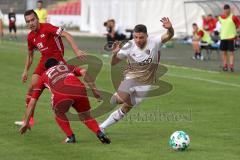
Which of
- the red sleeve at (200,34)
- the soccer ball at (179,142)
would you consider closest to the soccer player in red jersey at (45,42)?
the soccer ball at (179,142)

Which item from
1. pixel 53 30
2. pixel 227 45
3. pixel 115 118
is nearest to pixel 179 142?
pixel 115 118

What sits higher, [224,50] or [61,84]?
[61,84]

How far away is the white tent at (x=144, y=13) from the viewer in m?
51.0

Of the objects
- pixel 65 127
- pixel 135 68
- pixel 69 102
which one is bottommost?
pixel 65 127

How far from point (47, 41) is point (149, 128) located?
2.64 metres

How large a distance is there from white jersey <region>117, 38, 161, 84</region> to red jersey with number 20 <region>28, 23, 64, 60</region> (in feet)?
4.62

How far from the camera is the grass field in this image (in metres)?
11.2

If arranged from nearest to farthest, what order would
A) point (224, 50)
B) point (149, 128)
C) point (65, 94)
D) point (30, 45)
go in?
point (65, 94) < point (30, 45) < point (149, 128) < point (224, 50)

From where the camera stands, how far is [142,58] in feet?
42.5

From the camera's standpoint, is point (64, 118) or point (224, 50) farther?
point (224, 50)

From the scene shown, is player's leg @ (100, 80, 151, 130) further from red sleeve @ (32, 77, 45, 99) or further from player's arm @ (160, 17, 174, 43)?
red sleeve @ (32, 77, 45, 99)

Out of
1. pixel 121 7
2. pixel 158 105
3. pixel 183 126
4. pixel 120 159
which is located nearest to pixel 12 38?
pixel 121 7

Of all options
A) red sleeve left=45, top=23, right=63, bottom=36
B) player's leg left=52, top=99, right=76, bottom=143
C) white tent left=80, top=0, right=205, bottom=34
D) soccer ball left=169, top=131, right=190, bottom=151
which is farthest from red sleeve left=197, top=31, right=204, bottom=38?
soccer ball left=169, top=131, right=190, bottom=151

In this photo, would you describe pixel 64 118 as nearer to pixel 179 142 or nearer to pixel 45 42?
pixel 45 42
